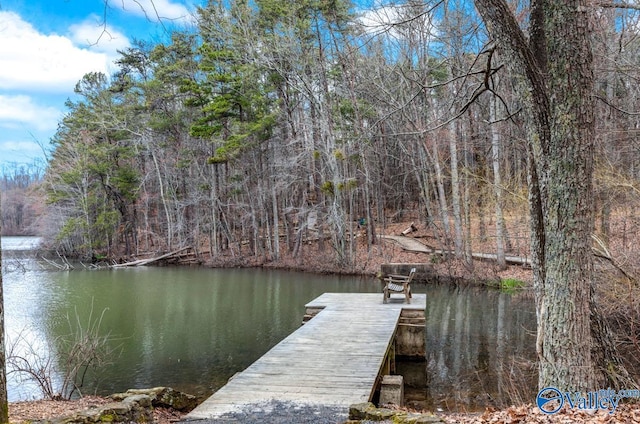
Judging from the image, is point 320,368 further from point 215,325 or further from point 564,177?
point 215,325

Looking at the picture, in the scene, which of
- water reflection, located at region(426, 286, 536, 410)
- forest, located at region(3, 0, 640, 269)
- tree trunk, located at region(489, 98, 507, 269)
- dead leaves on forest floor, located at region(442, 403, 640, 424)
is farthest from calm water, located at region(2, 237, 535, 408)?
forest, located at region(3, 0, 640, 269)

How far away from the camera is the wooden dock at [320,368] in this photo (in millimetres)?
4770

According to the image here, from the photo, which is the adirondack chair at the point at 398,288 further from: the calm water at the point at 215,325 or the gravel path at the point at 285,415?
the gravel path at the point at 285,415

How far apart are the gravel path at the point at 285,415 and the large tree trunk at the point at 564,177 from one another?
6.30ft

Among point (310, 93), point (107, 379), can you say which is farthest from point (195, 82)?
point (107, 379)

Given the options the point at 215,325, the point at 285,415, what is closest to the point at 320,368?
the point at 285,415

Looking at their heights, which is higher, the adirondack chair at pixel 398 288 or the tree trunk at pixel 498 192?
the tree trunk at pixel 498 192

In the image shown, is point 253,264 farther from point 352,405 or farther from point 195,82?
point 352,405

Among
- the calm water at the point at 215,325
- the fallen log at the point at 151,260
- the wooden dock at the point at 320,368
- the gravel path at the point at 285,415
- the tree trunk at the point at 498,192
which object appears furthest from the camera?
the fallen log at the point at 151,260

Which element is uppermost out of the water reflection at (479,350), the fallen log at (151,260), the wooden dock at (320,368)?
the fallen log at (151,260)

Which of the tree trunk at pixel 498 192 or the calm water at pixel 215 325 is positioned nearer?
the calm water at pixel 215 325

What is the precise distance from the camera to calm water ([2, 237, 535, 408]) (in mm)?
8016

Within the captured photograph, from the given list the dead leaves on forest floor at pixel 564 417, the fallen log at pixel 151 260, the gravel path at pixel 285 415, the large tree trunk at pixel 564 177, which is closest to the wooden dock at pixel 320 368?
the gravel path at pixel 285 415

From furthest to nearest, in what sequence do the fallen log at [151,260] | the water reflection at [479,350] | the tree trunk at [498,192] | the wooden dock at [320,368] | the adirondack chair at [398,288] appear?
the fallen log at [151,260] < the tree trunk at [498,192] < the adirondack chair at [398,288] < the water reflection at [479,350] < the wooden dock at [320,368]
